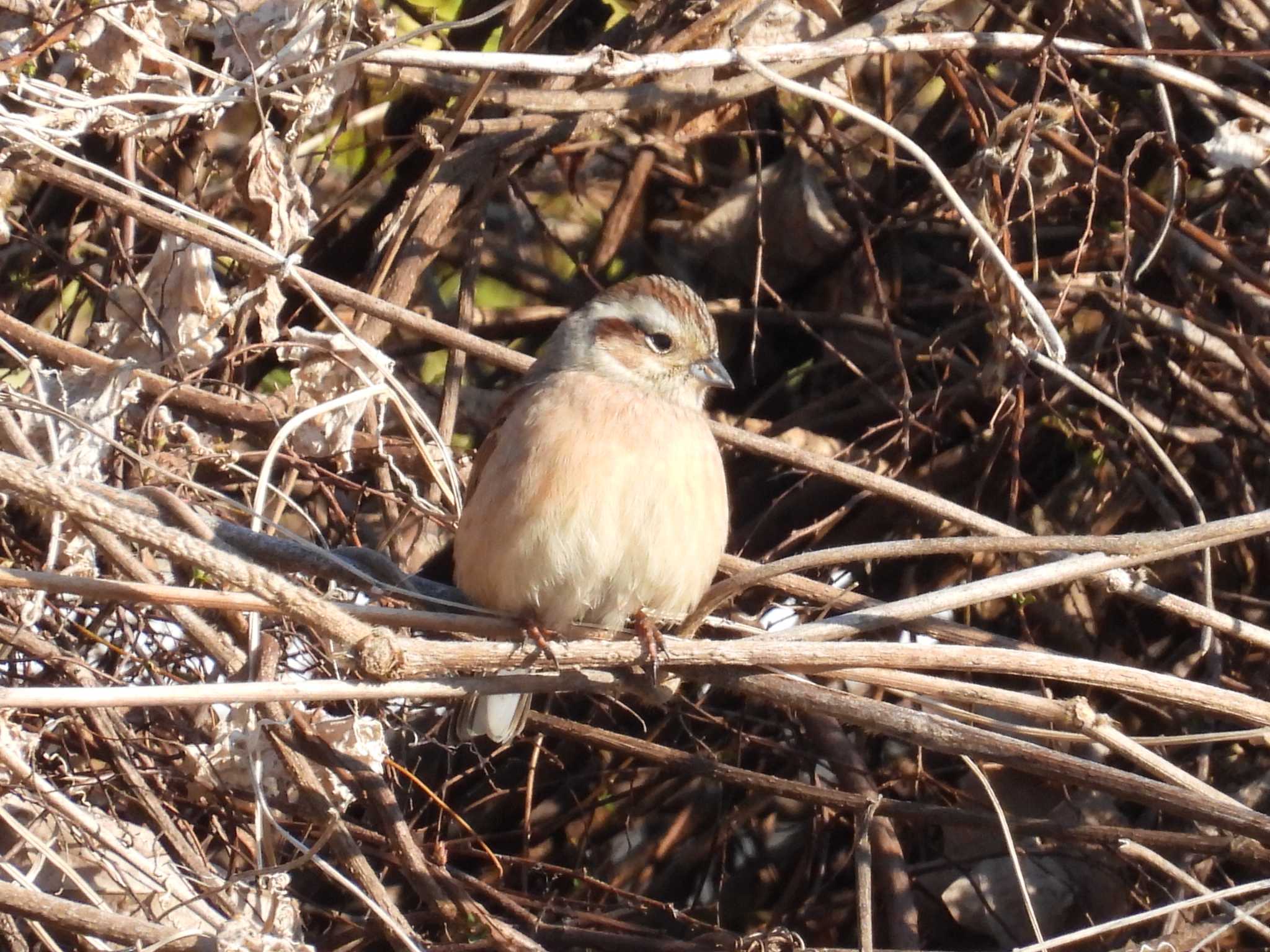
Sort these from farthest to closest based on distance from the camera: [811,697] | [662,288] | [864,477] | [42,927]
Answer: [662,288] → [864,477] → [42,927] → [811,697]

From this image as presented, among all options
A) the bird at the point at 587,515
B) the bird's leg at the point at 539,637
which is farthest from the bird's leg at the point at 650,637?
the bird's leg at the point at 539,637

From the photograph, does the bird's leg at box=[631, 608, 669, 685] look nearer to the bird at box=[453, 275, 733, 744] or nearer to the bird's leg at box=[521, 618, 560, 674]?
the bird at box=[453, 275, 733, 744]

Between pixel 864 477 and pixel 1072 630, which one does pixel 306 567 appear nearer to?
pixel 864 477

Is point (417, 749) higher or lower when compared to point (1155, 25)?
lower

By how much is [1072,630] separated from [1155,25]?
190 cm

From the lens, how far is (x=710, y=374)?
407 cm

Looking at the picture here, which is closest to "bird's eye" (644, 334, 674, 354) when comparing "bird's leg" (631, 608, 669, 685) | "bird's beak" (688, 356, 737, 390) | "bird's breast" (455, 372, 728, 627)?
"bird's beak" (688, 356, 737, 390)

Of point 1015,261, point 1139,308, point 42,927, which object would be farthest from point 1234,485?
point 42,927

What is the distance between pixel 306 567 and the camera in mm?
3068

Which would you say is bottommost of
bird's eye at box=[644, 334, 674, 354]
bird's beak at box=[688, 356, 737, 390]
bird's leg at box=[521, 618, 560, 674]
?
bird's leg at box=[521, 618, 560, 674]

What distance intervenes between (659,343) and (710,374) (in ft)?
0.54

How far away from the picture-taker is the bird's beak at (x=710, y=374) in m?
4.04

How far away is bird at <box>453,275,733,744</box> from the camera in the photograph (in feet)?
11.6

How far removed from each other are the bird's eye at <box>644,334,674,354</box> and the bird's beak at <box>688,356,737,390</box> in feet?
0.29
